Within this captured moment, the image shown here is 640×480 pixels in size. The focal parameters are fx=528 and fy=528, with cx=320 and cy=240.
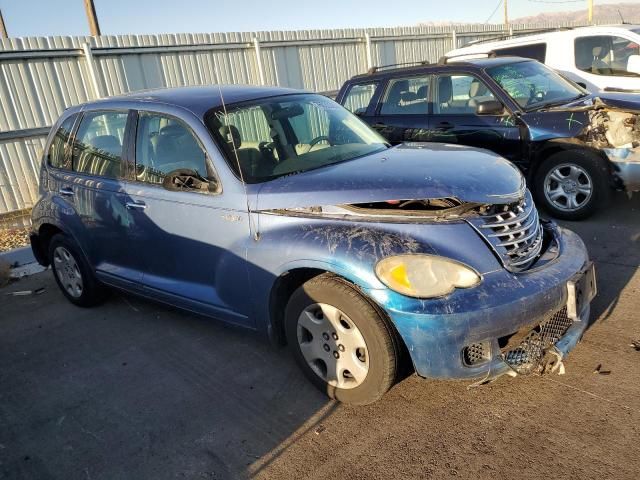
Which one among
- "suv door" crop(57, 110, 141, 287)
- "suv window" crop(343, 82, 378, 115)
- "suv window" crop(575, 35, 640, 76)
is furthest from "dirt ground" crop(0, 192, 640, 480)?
"suv window" crop(575, 35, 640, 76)

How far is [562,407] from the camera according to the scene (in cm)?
281

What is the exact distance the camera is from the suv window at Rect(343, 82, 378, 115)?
7.14m

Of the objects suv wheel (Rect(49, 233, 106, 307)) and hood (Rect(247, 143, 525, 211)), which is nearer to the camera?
hood (Rect(247, 143, 525, 211))

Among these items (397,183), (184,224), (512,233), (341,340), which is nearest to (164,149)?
(184,224)

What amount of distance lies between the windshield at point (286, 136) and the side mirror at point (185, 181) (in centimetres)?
25

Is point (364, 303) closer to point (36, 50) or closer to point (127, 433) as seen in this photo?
point (127, 433)

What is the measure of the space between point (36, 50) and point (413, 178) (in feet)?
29.7

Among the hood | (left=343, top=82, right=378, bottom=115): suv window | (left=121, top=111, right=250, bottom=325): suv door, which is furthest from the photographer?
(left=343, top=82, right=378, bottom=115): suv window

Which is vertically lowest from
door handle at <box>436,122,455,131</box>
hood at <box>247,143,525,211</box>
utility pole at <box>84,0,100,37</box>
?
door handle at <box>436,122,455,131</box>

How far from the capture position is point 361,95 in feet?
23.7

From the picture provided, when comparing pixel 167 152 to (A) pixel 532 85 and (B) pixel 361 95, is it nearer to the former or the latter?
(B) pixel 361 95

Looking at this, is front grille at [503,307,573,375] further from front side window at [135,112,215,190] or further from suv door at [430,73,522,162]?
suv door at [430,73,522,162]

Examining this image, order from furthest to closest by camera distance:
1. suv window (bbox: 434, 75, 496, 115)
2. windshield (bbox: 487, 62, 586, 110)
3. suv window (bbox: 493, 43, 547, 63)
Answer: suv window (bbox: 493, 43, 547, 63)
suv window (bbox: 434, 75, 496, 115)
windshield (bbox: 487, 62, 586, 110)

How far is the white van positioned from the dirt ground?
4.90m
